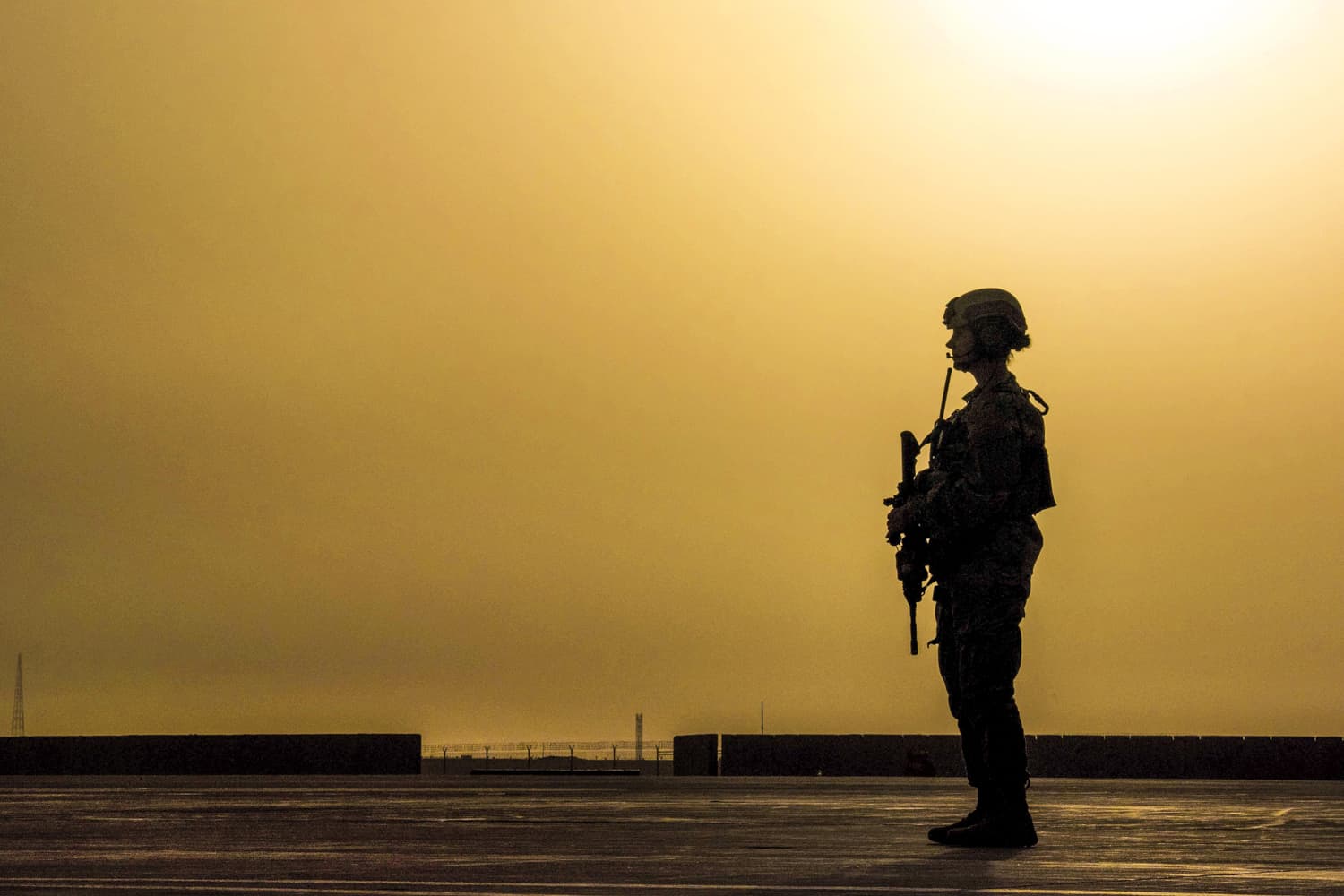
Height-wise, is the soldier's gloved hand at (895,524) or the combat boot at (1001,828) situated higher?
the soldier's gloved hand at (895,524)

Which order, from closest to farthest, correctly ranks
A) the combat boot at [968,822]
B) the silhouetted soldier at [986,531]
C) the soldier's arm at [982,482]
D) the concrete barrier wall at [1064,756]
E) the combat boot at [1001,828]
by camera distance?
the combat boot at [1001,828] < the combat boot at [968,822] < the silhouetted soldier at [986,531] < the soldier's arm at [982,482] < the concrete barrier wall at [1064,756]

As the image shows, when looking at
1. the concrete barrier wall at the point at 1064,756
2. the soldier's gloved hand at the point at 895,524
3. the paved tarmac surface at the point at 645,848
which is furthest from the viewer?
the concrete barrier wall at the point at 1064,756

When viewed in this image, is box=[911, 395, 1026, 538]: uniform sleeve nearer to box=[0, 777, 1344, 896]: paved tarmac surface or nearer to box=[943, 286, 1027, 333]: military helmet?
box=[943, 286, 1027, 333]: military helmet

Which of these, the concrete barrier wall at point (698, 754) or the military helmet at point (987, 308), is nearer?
the military helmet at point (987, 308)

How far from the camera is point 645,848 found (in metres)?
6.13

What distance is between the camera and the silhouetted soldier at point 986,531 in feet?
23.6

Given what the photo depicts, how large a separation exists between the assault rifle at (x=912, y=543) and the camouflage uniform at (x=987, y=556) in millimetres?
75

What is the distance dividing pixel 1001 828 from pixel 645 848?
1.61 metres

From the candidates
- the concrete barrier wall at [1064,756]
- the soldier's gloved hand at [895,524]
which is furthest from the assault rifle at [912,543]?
the concrete barrier wall at [1064,756]

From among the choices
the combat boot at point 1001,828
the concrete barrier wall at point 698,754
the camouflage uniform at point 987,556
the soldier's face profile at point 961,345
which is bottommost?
the concrete barrier wall at point 698,754

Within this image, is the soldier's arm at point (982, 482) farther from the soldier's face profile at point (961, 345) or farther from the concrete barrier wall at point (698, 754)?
the concrete barrier wall at point (698, 754)

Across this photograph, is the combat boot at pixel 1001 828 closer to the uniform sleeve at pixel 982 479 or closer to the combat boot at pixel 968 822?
the combat boot at pixel 968 822

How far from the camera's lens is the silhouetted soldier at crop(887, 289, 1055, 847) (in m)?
7.19

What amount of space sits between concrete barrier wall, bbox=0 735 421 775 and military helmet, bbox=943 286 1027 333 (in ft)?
66.0
